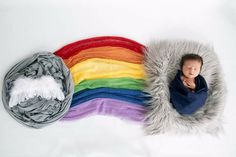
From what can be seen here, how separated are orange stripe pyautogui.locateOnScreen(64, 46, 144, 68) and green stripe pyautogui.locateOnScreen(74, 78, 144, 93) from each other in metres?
0.09

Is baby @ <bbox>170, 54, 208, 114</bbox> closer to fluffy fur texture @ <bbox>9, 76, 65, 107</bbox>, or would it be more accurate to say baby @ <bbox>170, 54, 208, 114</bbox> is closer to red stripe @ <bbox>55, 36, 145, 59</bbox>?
red stripe @ <bbox>55, 36, 145, 59</bbox>

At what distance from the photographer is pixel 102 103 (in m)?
1.56

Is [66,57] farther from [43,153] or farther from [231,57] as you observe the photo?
[231,57]

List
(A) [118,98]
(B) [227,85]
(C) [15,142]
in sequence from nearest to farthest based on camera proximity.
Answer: (C) [15,142] < (A) [118,98] < (B) [227,85]

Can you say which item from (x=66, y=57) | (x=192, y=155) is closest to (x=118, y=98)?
(x=66, y=57)

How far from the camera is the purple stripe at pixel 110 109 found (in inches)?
60.6

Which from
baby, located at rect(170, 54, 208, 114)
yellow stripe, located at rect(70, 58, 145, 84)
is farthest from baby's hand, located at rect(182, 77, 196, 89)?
yellow stripe, located at rect(70, 58, 145, 84)

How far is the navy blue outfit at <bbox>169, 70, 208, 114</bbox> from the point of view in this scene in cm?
151

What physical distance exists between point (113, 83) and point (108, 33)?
241 mm

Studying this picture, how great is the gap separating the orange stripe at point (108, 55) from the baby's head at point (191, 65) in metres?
0.21

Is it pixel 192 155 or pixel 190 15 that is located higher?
pixel 190 15

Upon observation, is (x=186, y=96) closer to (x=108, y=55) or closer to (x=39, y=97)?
(x=108, y=55)

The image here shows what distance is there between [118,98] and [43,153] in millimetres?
391

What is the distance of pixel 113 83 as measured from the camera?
1587 mm
